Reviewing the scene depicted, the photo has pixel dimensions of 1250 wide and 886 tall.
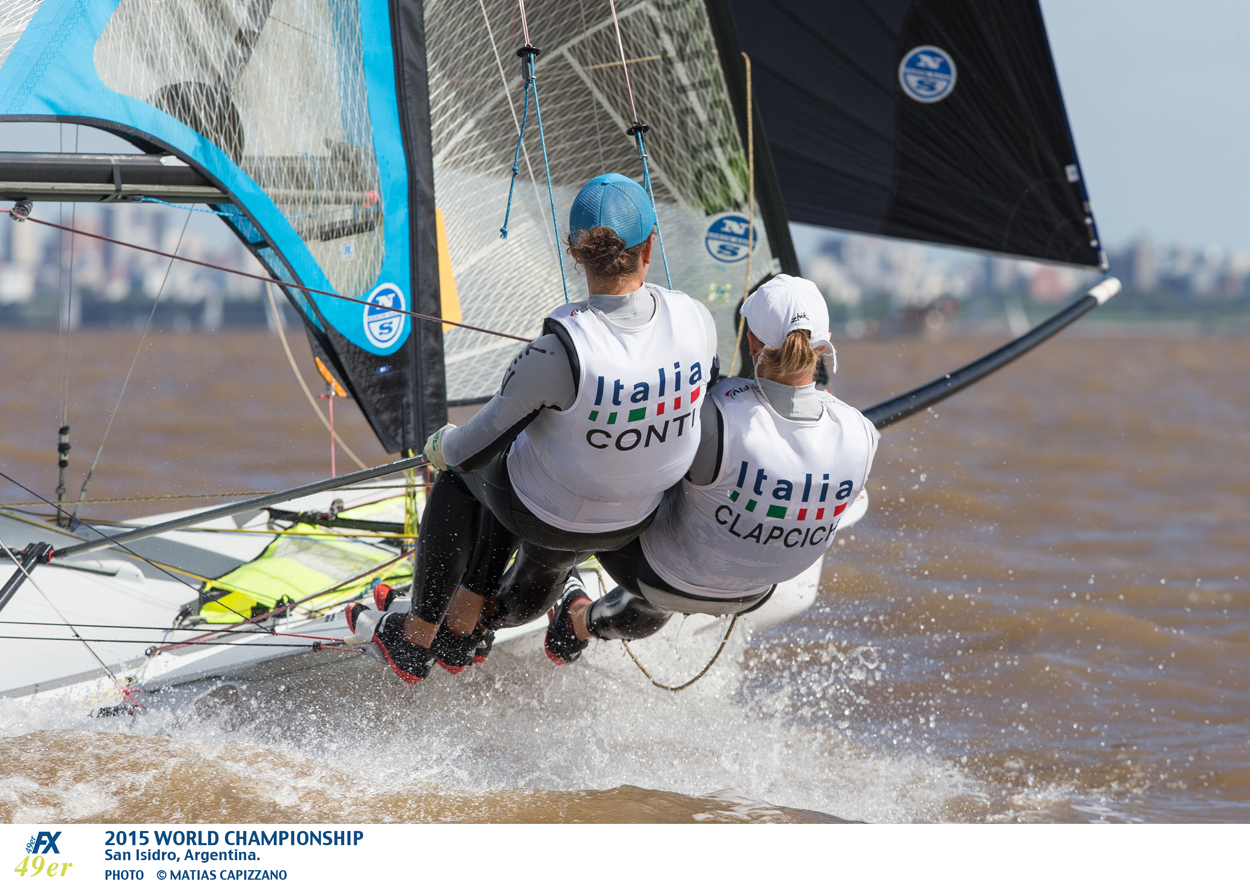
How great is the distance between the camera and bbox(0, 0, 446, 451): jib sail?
8.26ft

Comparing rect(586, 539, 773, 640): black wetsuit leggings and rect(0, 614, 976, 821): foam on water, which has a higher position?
rect(586, 539, 773, 640): black wetsuit leggings

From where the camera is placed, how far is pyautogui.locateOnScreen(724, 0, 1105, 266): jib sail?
158 inches

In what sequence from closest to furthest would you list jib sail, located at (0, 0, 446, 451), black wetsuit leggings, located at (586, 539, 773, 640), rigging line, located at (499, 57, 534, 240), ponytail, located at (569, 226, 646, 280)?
ponytail, located at (569, 226, 646, 280) → black wetsuit leggings, located at (586, 539, 773, 640) → jib sail, located at (0, 0, 446, 451) → rigging line, located at (499, 57, 534, 240)

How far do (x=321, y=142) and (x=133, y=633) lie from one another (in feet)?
4.22

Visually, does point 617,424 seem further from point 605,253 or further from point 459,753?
point 459,753

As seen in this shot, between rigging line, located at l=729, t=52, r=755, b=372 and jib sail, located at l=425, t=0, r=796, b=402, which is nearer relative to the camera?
jib sail, located at l=425, t=0, r=796, b=402

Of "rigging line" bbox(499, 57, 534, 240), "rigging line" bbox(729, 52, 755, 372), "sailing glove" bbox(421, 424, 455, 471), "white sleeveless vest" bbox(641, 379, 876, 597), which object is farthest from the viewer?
"rigging line" bbox(729, 52, 755, 372)

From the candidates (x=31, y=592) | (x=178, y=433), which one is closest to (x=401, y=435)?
(x=31, y=592)

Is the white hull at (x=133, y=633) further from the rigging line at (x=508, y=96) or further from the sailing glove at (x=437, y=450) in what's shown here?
→ the rigging line at (x=508, y=96)

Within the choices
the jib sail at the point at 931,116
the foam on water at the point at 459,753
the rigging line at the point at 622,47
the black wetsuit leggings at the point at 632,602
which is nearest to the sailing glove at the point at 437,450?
the black wetsuit leggings at the point at 632,602
